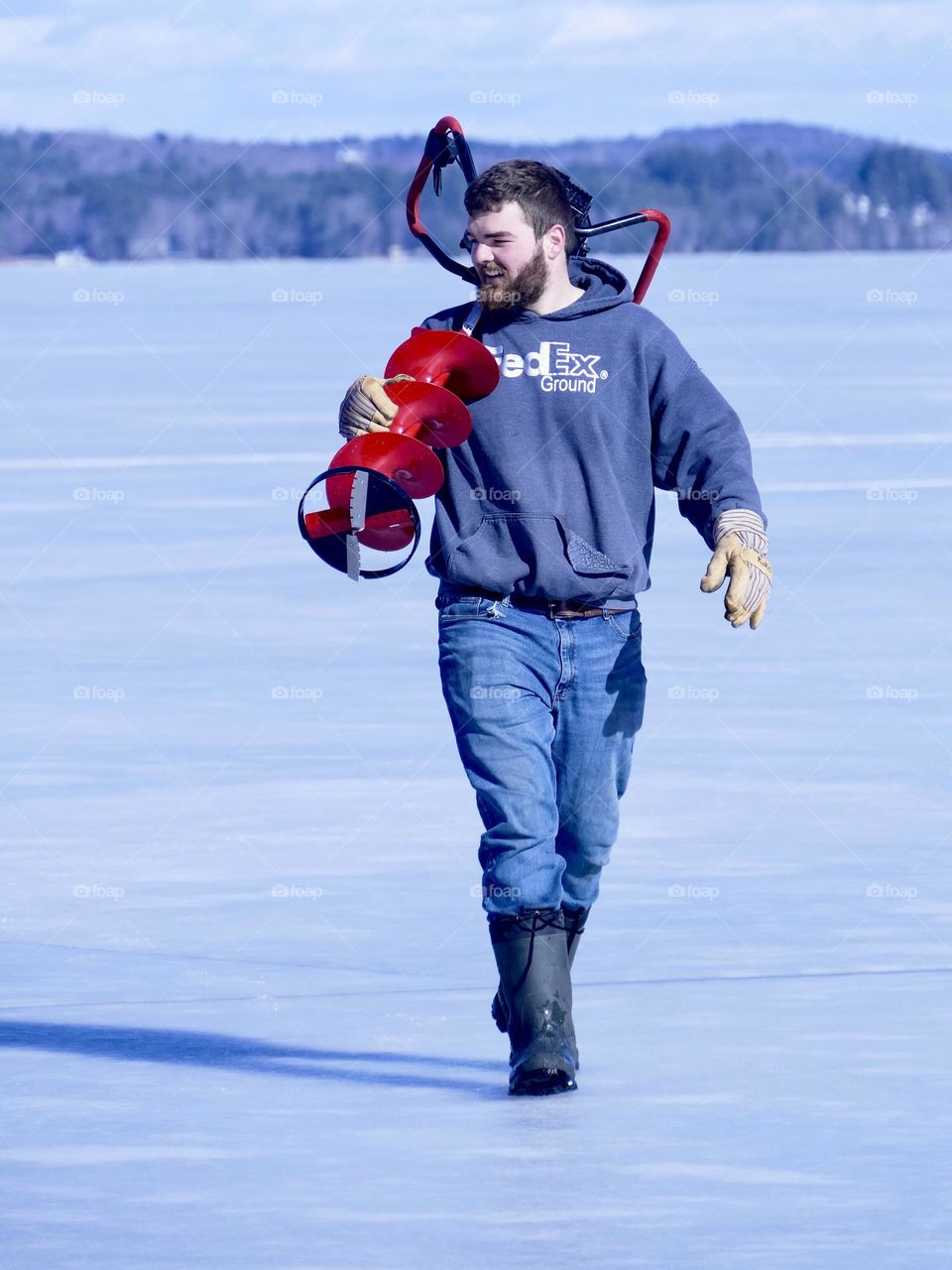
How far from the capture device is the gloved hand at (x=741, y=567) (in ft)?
15.6

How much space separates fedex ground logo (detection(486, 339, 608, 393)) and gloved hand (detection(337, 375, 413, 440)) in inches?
7.7

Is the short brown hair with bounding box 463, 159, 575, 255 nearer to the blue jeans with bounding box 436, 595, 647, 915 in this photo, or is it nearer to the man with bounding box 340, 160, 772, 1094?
the man with bounding box 340, 160, 772, 1094

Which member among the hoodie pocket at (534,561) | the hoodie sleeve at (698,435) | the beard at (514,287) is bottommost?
the hoodie pocket at (534,561)

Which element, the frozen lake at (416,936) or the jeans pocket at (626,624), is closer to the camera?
the frozen lake at (416,936)

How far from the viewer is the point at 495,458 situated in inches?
196

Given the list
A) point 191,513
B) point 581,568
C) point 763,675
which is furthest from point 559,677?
point 191,513

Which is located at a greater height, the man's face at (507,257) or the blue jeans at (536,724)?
the man's face at (507,257)

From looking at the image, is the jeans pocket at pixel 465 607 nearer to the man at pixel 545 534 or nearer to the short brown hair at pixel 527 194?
the man at pixel 545 534

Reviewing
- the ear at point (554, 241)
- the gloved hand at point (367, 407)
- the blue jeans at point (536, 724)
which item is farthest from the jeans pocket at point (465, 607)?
the ear at point (554, 241)

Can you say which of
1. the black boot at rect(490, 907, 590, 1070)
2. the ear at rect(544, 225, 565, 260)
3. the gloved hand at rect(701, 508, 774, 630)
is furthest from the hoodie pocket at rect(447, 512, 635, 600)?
the black boot at rect(490, 907, 590, 1070)

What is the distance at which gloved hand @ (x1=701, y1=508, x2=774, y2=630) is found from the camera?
4.76 meters

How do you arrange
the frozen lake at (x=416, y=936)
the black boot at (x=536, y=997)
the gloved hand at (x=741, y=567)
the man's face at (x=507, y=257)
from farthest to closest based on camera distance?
the man's face at (x=507, y=257) < the black boot at (x=536, y=997) < the gloved hand at (x=741, y=567) < the frozen lake at (x=416, y=936)

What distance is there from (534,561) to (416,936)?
1436 millimetres

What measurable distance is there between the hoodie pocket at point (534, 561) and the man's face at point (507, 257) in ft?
1.28
